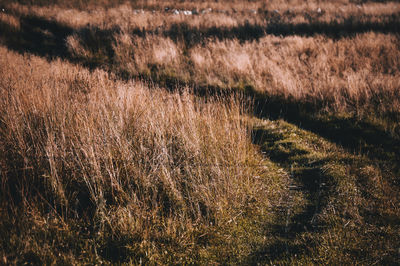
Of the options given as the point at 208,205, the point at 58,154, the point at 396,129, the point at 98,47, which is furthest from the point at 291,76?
the point at 98,47

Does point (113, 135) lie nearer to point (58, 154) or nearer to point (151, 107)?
point (58, 154)

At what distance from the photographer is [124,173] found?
3.39 metres

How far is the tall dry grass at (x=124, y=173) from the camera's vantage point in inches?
109

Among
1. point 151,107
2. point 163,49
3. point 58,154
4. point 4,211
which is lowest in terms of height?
point 4,211

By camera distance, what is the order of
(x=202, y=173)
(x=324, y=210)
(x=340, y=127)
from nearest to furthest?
(x=324, y=210) < (x=202, y=173) < (x=340, y=127)

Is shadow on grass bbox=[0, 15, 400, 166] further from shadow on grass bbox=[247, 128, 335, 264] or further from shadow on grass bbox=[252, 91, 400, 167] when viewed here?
shadow on grass bbox=[247, 128, 335, 264]

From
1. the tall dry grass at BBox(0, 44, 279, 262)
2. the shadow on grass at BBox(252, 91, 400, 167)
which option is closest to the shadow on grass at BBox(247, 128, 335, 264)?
the tall dry grass at BBox(0, 44, 279, 262)

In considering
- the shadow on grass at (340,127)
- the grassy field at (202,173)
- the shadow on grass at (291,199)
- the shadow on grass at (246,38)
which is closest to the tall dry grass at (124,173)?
the grassy field at (202,173)

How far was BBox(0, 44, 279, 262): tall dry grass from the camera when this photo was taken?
9.09ft

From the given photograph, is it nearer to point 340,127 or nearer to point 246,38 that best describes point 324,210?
point 340,127

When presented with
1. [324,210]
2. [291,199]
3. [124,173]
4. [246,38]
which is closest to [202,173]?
[124,173]

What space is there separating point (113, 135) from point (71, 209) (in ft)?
3.85

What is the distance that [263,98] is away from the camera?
726cm

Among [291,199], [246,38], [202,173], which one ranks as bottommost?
[291,199]
